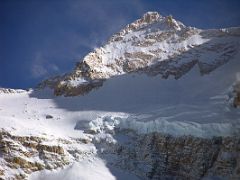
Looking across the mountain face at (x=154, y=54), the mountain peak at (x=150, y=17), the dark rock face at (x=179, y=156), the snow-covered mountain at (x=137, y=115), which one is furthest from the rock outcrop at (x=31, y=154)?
the mountain peak at (x=150, y=17)

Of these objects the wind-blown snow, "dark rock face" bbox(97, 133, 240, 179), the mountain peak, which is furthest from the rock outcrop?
the mountain peak

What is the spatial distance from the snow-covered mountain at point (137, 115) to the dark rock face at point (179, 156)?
9 centimetres

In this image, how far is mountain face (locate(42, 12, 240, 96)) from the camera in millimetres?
60625

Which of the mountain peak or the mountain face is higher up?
the mountain peak

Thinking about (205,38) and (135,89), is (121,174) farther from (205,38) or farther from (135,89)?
(205,38)

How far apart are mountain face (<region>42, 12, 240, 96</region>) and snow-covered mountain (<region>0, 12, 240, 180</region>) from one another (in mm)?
158

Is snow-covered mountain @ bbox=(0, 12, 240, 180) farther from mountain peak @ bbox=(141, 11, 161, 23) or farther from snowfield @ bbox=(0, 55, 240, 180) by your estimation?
mountain peak @ bbox=(141, 11, 161, 23)

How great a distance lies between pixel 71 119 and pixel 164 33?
27.7 meters

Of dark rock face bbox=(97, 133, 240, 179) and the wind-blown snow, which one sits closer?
dark rock face bbox=(97, 133, 240, 179)

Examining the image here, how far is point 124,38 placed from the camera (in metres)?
73.7

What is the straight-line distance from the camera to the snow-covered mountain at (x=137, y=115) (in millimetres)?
39125

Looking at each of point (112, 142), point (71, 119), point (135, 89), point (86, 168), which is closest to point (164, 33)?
point (135, 89)

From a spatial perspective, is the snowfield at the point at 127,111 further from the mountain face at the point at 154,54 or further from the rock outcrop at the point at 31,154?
the mountain face at the point at 154,54

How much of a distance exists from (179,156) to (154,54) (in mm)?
29943
